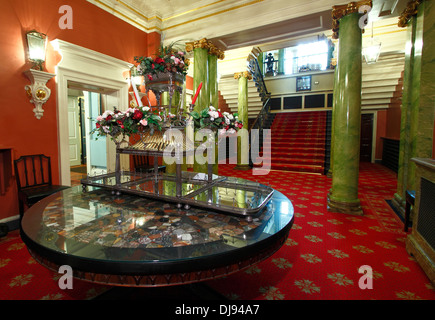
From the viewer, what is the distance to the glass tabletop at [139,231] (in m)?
1.08

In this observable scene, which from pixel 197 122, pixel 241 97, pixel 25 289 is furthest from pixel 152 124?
pixel 241 97

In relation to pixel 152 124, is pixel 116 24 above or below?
above

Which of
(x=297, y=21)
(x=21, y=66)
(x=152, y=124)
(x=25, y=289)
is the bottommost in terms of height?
(x=25, y=289)

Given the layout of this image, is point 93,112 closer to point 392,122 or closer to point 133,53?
point 133,53

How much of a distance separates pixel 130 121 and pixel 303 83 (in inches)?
453

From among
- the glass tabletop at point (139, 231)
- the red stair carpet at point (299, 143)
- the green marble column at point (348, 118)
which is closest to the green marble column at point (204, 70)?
the green marble column at point (348, 118)

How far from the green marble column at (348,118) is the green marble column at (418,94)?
758mm

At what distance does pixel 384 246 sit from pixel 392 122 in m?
8.28

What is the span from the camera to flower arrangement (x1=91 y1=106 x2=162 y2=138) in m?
1.84

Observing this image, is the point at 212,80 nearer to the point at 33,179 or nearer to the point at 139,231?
the point at 33,179

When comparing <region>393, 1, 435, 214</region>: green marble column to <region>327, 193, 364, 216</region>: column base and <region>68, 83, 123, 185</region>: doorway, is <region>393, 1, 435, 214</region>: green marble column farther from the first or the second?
<region>68, 83, 123, 185</region>: doorway

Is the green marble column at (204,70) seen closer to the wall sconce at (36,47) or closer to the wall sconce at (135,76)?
the wall sconce at (135,76)

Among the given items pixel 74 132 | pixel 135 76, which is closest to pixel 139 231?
pixel 135 76
